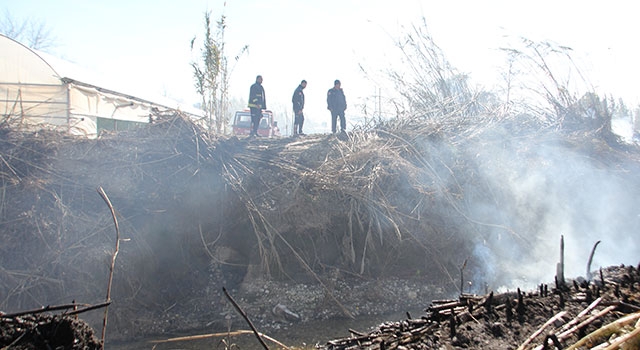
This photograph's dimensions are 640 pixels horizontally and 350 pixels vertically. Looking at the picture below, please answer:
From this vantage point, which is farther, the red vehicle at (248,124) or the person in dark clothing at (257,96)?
the red vehicle at (248,124)

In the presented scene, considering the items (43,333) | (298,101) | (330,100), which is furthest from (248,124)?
(43,333)

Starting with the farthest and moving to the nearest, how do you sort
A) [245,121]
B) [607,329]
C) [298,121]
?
[245,121] → [298,121] → [607,329]

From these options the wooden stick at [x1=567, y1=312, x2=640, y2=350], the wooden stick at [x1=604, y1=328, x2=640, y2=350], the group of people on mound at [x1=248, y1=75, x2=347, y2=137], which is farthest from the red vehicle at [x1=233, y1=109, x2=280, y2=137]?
the wooden stick at [x1=604, y1=328, x2=640, y2=350]

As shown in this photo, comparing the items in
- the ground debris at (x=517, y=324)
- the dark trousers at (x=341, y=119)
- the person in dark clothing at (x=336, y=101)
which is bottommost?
the ground debris at (x=517, y=324)

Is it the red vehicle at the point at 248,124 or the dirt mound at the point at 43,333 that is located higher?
the red vehicle at the point at 248,124

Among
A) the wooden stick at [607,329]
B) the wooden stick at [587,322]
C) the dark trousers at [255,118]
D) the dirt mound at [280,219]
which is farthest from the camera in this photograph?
the dark trousers at [255,118]

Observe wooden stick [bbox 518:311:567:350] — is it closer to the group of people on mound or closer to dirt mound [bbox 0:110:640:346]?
dirt mound [bbox 0:110:640:346]

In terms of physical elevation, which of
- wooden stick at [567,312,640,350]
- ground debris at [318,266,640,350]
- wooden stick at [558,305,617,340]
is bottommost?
ground debris at [318,266,640,350]

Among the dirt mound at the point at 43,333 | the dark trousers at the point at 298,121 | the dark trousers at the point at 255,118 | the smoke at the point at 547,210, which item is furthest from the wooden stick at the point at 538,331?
the dark trousers at the point at 298,121

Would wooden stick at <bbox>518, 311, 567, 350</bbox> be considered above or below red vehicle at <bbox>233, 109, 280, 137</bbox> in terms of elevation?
below

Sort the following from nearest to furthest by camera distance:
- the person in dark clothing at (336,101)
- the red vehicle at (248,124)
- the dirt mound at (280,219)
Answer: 1. the dirt mound at (280,219)
2. the person in dark clothing at (336,101)
3. the red vehicle at (248,124)

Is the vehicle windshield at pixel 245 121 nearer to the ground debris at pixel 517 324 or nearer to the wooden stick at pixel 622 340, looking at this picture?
the ground debris at pixel 517 324

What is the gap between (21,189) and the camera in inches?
306

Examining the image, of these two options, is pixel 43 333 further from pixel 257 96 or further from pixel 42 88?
pixel 42 88
